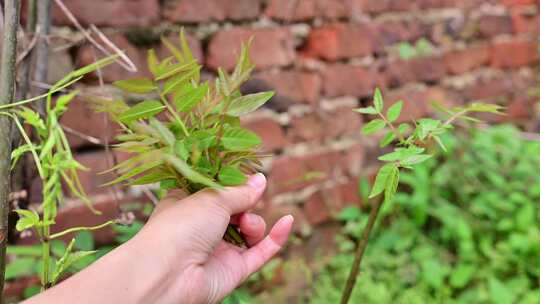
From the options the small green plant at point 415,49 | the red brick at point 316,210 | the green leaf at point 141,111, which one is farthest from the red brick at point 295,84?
the green leaf at point 141,111

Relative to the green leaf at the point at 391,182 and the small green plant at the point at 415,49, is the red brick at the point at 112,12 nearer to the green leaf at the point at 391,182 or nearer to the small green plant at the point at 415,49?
the green leaf at the point at 391,182

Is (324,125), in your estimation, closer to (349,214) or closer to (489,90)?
(349,214)

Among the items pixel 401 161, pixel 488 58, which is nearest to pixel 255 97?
pixel 401 161

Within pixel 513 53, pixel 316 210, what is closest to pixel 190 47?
pixel 316 210

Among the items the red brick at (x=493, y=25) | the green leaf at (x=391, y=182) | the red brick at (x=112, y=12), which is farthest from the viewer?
the red brick at (x=493, y=25)

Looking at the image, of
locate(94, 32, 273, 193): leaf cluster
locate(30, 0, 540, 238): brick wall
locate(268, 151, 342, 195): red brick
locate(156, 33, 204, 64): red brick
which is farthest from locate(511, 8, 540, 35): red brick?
locate(94, 32, 273, 193): leaf cluster

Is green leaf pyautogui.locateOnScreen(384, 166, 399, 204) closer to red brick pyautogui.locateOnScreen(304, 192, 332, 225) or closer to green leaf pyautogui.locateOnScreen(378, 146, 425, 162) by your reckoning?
green leaf pyautogui.locateOnScreen(378, 146, 425, 162)
